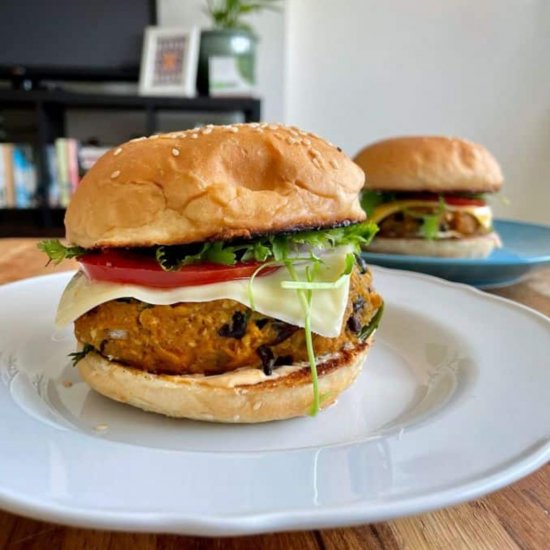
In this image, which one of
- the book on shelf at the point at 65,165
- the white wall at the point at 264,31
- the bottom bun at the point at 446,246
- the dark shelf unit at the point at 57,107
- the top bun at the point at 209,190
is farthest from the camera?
the white wall at the point at 264,31

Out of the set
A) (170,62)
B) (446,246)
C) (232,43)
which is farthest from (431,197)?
(170,62)

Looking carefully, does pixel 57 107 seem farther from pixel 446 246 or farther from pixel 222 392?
pixel 222 392

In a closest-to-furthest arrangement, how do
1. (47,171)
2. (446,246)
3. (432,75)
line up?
(446,246)
(47,171)
(432,75)

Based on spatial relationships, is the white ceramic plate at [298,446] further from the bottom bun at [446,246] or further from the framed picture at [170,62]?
the framed picture at [170,62]

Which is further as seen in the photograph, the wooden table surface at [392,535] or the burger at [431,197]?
the burger at [431,197]

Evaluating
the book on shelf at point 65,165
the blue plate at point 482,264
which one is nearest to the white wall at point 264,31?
the book on shelf at point 65,165

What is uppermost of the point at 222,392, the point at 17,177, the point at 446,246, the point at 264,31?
the point at 264,31
